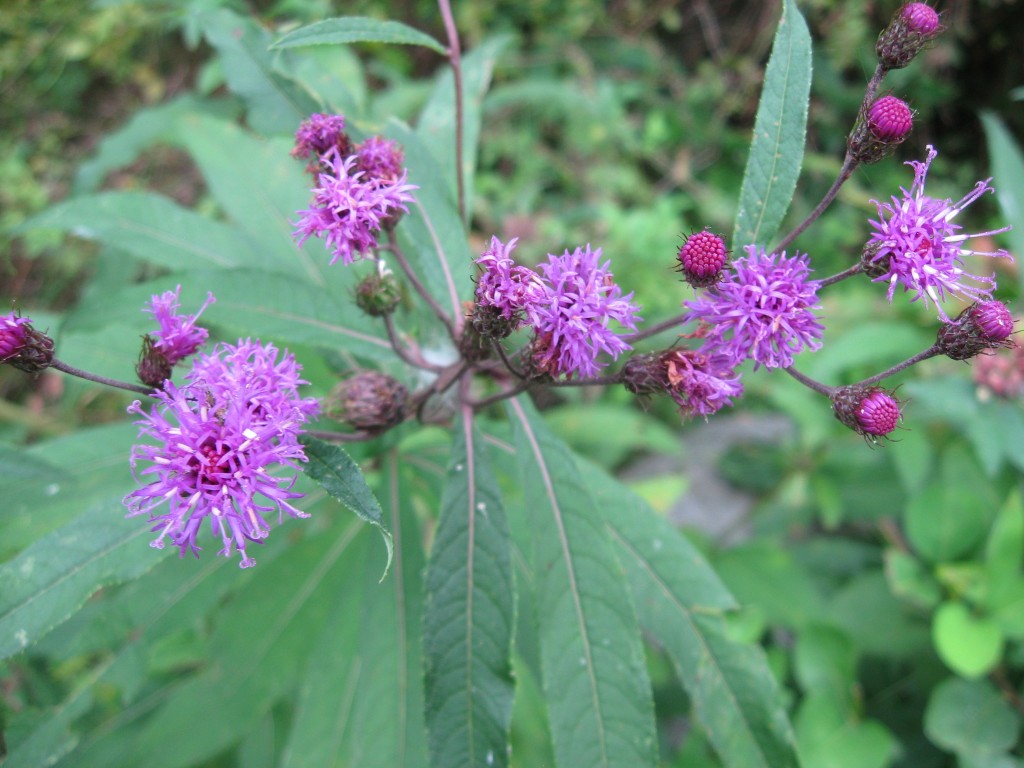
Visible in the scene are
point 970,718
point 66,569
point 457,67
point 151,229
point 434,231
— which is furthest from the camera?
point 970,718

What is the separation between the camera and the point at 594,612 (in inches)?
64.7

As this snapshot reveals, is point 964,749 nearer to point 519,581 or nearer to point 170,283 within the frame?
point 519,581

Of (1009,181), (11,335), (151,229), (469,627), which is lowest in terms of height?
(469,627)

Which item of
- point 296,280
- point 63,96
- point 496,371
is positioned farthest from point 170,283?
point 63,96

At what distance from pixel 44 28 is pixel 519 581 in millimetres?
5687

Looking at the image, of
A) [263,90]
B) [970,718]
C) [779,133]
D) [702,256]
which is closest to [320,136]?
[263,90]

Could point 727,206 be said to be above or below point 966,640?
above

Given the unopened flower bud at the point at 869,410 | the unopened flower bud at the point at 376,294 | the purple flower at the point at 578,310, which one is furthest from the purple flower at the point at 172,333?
the unopened flower bud at the point at 869,410

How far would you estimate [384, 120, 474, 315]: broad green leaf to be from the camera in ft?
6.21

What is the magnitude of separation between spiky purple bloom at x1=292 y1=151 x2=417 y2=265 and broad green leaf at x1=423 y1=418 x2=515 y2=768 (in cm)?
55

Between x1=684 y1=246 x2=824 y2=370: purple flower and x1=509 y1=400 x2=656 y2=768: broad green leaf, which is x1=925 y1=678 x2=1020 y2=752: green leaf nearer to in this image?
x1=509 y1=400 x2=656 y2=768: broad green leaf

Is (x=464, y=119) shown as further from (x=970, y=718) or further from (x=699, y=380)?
(x=970, y=718)

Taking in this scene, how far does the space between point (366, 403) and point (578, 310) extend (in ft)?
1.93

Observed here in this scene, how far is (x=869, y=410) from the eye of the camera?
1.35m
